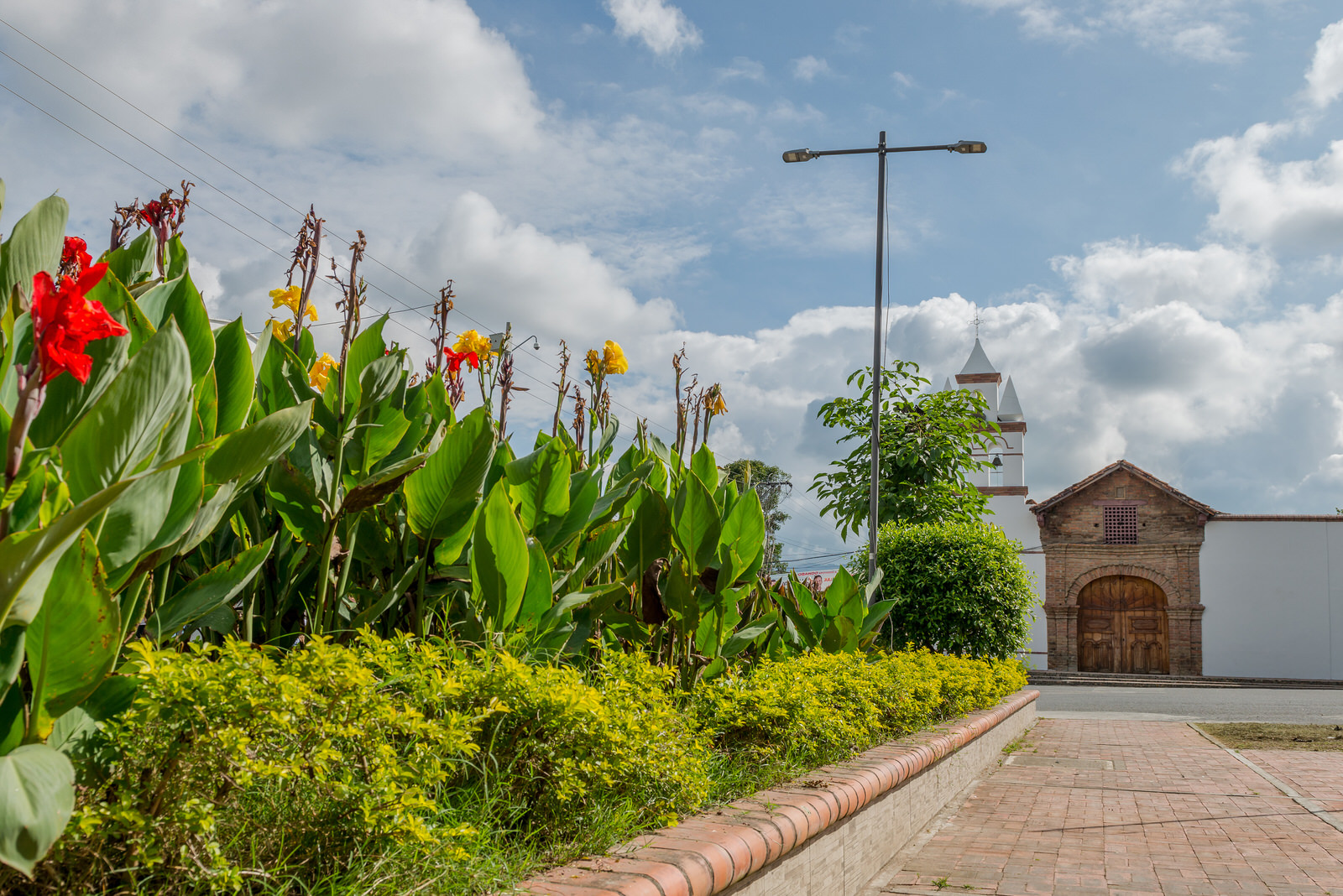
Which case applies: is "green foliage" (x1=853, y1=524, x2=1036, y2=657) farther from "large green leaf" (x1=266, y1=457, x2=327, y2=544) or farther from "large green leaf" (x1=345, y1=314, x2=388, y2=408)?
"large green leaf" (x1=266, y1=457, x2=327, y2=544)

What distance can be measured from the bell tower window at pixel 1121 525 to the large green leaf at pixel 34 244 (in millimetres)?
26281

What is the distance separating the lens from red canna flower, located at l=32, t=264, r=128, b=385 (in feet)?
4.33

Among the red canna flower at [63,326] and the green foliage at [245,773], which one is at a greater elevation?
the red canna flower at [63,326]

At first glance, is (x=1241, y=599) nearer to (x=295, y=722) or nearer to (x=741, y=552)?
(x=741, y=552)

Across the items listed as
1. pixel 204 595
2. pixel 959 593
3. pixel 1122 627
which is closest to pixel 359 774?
pixel 204 595

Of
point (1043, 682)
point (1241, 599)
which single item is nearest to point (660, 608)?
point (1043, 682)

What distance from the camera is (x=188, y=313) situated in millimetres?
2062

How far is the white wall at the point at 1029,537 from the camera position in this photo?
2452 centimetres

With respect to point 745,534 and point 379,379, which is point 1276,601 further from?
point 379,379

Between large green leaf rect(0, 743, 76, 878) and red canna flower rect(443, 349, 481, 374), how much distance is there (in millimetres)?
2515

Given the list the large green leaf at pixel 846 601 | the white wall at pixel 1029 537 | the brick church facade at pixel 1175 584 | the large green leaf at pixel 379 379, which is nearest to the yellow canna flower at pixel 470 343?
the large green leaf at pixel 379 379

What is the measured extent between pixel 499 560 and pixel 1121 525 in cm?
2530

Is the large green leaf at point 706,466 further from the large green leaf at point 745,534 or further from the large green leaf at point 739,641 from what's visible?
the large green leaf at point 739,641

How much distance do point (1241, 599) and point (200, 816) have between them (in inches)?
1061
